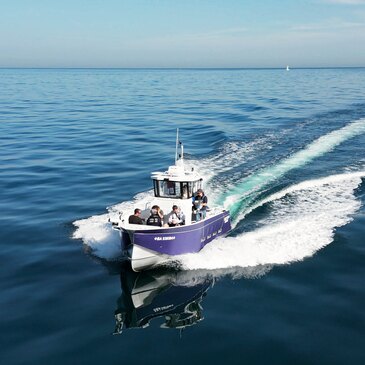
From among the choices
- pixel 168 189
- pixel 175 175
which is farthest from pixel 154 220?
pixel 175 175

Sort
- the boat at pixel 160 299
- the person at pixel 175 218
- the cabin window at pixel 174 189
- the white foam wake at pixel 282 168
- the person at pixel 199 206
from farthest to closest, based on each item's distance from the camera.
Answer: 1. the white foam wake at pixel 282 168
2. the cabin window at pixel 174 189
3. the person at pixel 199 206
4. the person at pixel 175 218
5. the boat at pixel 160 299

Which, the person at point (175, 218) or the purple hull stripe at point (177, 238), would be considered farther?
the person at point (175, 218)

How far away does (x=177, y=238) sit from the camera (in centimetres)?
2214

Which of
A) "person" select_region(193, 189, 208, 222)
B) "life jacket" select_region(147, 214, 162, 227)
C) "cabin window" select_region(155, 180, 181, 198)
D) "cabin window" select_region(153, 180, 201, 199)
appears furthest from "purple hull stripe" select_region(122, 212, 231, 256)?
"cabin window" select_region(155, 180, 181, 198)

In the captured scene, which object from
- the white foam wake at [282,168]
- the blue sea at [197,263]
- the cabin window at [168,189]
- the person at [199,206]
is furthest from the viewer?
the white foam wake at [282,168]

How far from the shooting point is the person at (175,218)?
74.4ft

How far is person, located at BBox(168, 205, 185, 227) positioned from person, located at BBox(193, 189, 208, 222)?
4.71 ft

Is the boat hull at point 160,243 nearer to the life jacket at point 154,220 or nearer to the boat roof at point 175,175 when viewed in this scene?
the life jacket at point 154,220

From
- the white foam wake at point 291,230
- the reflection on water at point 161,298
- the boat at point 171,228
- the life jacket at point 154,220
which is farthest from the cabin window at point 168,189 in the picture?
the reflection on water at point 161,298

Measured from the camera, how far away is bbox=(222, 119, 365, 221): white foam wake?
103 ft

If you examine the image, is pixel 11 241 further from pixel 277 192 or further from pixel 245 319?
pixel 277 192

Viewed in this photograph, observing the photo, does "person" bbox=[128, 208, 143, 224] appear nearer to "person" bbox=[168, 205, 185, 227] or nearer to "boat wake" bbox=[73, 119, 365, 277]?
"person" bbox=[168, 205, 185, 227]

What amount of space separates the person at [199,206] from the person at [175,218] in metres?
1.43

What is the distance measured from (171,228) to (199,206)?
3.82 m
